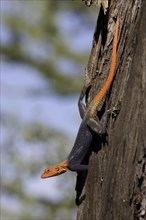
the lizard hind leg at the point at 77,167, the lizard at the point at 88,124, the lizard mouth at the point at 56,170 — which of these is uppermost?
the lizard at the point at 88,124

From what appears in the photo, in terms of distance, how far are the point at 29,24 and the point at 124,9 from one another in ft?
39.3

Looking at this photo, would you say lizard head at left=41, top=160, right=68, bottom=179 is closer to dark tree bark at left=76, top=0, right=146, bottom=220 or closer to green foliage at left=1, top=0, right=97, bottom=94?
dark tree bark at left=76, top=0, right=146, bottom=220

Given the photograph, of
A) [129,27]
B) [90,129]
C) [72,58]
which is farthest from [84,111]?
[72,58]

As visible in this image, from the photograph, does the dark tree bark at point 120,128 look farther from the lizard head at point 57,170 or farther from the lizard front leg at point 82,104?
the lizard head at point 57,170

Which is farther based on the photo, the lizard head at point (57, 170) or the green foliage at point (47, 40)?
the green foliage at point (47, 40)

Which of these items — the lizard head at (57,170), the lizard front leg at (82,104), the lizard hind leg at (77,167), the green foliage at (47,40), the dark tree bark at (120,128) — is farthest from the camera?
the green foliage at (47,40)

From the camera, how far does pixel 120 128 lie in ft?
11.8

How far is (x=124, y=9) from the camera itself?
383 centimetres

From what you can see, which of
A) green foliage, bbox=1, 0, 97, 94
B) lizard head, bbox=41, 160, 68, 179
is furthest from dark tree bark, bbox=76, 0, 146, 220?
green foliage, bbox=1, 0, 97, 94

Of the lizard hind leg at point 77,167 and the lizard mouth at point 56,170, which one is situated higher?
the lizard hind leg at point 77,167

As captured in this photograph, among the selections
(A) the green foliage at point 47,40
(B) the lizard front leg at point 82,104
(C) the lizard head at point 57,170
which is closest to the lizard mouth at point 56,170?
(C) the lizard head at point 57,170

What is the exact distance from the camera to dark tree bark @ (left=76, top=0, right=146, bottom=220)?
3447mm

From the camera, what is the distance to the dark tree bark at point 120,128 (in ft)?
11.3

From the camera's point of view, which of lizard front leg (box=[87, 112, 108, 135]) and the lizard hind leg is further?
the lizard hind leg
